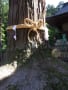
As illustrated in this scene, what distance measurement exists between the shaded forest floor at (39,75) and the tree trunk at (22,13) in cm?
16

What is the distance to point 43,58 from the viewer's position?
7.88 feet

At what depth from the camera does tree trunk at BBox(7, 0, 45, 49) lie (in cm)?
248

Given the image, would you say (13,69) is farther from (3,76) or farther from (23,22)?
(23,22)

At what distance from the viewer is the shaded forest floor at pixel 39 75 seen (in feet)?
6.74

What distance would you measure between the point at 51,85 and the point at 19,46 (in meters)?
0.56

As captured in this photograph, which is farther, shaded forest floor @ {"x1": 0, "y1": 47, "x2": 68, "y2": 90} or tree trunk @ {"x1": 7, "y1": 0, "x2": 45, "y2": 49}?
tree trunk @ {"x1": 7, "y1": 0, "x2": 45, "y2": 49}

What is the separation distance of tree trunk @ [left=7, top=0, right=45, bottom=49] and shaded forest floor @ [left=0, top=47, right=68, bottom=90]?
0.16 metres

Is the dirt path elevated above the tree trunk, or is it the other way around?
the tree trunk

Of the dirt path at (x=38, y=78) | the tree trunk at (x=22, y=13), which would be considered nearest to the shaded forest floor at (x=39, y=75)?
the dirt path at (x=38, y=78)

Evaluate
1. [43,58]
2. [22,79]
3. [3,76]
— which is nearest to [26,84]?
[22,79]

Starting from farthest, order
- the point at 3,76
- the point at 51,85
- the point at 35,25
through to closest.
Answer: the point at 35,25 → the point at 3,76 → the point at 51,85

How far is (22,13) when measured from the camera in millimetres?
2514

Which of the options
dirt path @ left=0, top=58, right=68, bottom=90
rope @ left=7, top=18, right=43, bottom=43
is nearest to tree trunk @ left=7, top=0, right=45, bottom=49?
rope @ left=7, top=18, right=43, bottom=43

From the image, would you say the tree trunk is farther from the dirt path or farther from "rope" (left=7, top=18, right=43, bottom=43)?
the dirt path
